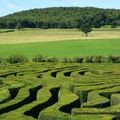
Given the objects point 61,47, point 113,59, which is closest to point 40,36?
point 61,47

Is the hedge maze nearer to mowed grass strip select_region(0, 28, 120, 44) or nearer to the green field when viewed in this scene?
the green field

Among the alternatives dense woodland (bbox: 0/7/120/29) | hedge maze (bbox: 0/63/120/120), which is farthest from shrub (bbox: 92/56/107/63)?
dense woodland (bbox: 0/7/120/29)

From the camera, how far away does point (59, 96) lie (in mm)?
22984

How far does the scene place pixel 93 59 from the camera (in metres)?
49.9

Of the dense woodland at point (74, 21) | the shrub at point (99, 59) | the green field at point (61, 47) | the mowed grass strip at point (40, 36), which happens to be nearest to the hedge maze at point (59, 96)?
the shrub at point (99, 59)

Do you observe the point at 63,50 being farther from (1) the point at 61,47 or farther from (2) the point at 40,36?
(2) the point at 40,36

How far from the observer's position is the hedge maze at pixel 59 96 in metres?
17.4

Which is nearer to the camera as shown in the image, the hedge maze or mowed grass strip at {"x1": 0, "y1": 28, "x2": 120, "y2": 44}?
the hedge maze

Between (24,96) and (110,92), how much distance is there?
455 cm

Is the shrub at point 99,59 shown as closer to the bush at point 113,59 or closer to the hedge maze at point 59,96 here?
the bush at point 113,59

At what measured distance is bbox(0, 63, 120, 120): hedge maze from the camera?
684 inches

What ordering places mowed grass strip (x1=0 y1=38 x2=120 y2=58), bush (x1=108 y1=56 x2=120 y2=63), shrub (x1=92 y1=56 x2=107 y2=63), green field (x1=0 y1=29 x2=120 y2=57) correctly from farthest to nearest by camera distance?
green field (x1=0 y1=29 x2=120 y2=57) → mowed grass strip (x1=0 y1=38 x2=120 y2=58) → shrub (x1=92 y1=56 x2=107 y2=63) → bush (x1=108 y1=56 x2=120 y2=63)

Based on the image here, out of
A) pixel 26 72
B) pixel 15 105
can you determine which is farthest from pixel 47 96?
pixel 26 72

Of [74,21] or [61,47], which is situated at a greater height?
[74,21]
